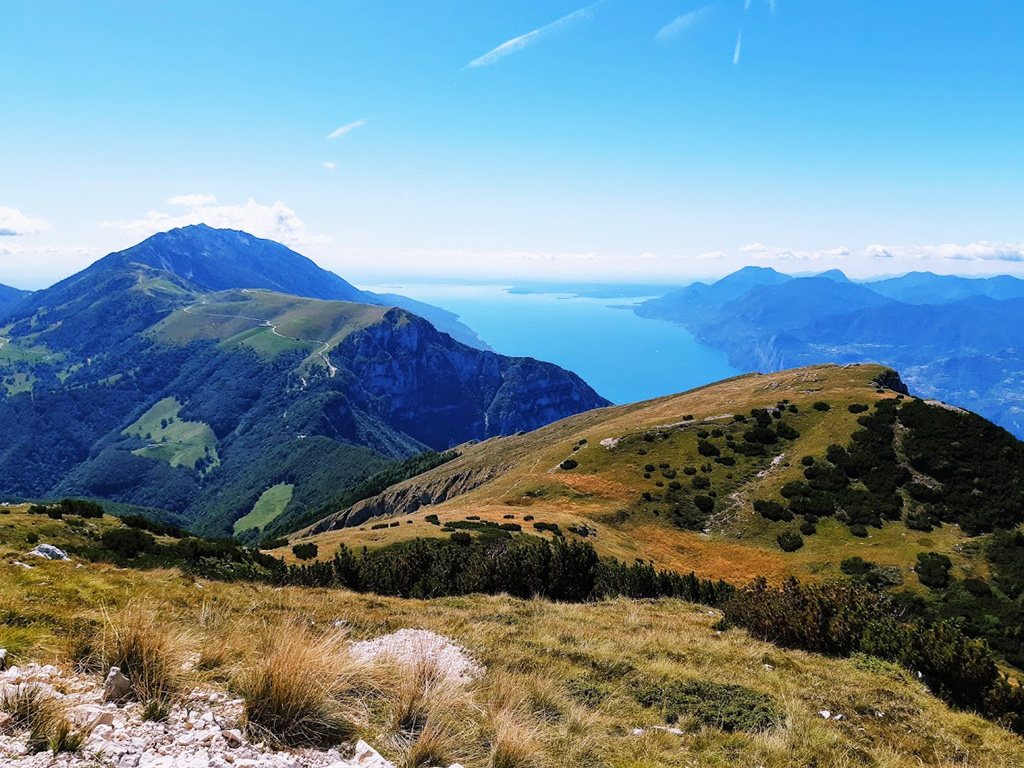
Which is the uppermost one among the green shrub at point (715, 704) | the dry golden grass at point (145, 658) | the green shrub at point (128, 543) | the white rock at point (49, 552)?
the dry golden grass at point (145, 658)

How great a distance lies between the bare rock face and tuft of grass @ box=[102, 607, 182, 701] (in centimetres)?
8

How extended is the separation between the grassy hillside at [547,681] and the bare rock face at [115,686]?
384 millimetres

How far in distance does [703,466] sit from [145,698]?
179 ft

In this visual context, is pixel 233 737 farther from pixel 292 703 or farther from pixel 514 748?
pixel 514 748

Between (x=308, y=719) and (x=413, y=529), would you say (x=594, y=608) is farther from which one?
(x=413, y=529)

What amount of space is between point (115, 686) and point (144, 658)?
369mm

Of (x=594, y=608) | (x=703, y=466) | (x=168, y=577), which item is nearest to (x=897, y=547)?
(x=703, y=466)

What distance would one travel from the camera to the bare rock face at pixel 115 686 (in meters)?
4.89

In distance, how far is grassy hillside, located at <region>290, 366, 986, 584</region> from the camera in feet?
129

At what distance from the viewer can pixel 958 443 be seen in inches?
1967

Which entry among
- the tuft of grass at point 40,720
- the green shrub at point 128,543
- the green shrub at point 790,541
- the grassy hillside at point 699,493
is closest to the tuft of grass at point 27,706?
the tuft of grass at point 40,720

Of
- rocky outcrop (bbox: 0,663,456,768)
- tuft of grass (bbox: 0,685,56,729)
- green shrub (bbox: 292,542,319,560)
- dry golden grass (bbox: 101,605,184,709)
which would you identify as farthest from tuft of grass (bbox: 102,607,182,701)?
green shrub (bbox: 292,542,319,560)

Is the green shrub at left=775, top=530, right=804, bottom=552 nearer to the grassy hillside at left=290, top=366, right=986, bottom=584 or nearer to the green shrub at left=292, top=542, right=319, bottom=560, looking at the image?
the grassy hillside at left=290, top=366, right=986, bottom=584

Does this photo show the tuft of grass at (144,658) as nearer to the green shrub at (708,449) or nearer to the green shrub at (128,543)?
the green shrub at (128,543)
